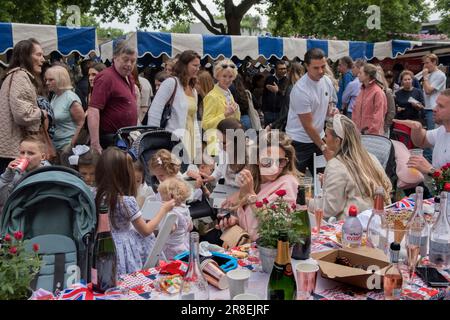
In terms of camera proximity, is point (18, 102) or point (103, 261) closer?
point (103, 261)

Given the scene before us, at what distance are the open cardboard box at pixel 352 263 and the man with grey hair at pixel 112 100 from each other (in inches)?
102

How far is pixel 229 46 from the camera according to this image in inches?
337

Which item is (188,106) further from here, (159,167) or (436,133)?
(436,133)

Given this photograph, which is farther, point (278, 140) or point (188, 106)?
point (188, 106)

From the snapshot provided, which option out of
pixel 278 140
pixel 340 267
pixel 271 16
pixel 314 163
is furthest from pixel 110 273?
pixel 271 16

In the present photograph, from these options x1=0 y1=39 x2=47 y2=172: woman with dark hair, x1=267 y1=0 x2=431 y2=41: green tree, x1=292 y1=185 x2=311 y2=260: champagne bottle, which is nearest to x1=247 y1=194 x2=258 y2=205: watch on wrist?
x1=292 y1=185 x2=311 y2=260: champagne bottle

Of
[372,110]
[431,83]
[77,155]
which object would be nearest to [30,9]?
[431,83]

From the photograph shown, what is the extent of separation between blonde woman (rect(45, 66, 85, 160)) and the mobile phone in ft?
11.9

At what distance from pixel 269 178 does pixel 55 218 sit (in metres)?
1.36

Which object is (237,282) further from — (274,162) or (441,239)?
(274,162)

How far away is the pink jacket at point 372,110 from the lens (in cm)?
582

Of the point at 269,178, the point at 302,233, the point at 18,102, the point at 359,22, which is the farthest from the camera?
the point at 359,22

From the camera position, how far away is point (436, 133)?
4.01 meters
